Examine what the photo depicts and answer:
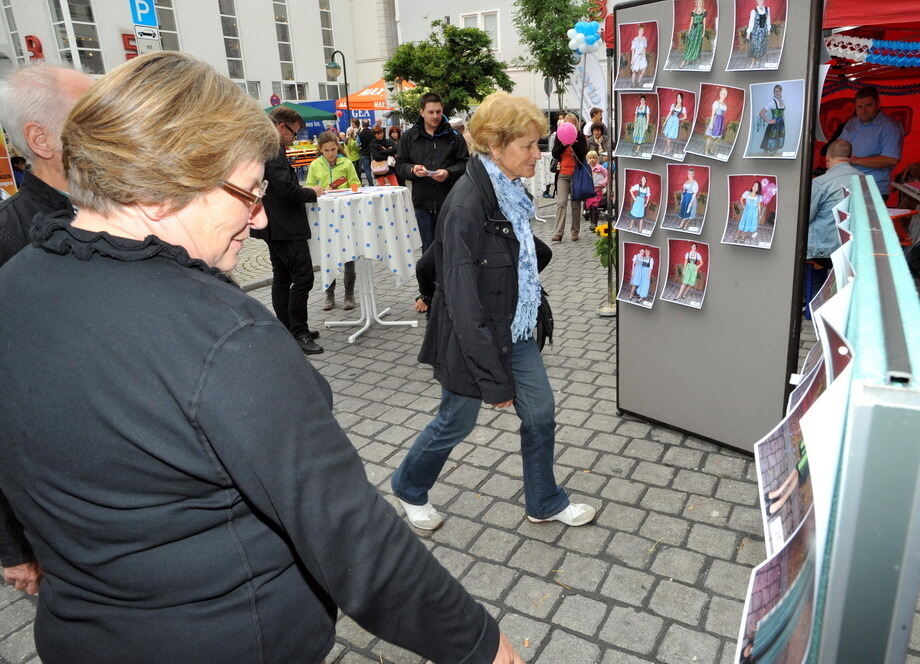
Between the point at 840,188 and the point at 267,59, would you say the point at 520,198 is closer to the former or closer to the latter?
the point at 840,188

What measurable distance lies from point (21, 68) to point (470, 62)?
35.8 metres

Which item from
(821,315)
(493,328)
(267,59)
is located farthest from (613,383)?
(267,59)

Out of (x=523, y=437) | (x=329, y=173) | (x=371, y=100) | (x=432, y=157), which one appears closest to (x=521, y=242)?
(x=523, y=437)

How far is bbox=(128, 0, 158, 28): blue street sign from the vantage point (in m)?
7.59

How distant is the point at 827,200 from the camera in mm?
5242

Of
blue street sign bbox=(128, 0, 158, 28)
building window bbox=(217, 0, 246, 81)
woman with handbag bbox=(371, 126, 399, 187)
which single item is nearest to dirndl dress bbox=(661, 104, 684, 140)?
blue street sign bbox=(128, 0, 158, 28)

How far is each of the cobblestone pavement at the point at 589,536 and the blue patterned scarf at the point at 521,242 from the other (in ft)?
3.40

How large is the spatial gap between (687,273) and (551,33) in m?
34.9

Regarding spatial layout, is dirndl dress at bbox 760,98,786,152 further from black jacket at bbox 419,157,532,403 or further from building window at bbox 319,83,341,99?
building window at bbox 319,83,341,99

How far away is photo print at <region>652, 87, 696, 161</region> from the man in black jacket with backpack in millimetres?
3516

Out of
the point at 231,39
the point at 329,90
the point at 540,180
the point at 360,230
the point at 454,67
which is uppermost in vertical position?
the point at 231,39

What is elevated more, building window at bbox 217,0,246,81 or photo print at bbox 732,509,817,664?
building window at bbox 217,0,246,81

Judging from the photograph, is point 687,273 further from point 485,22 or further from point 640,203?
point 485,22

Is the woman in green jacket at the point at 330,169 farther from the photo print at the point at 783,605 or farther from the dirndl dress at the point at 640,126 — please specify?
the photo print at the point at 783,605
